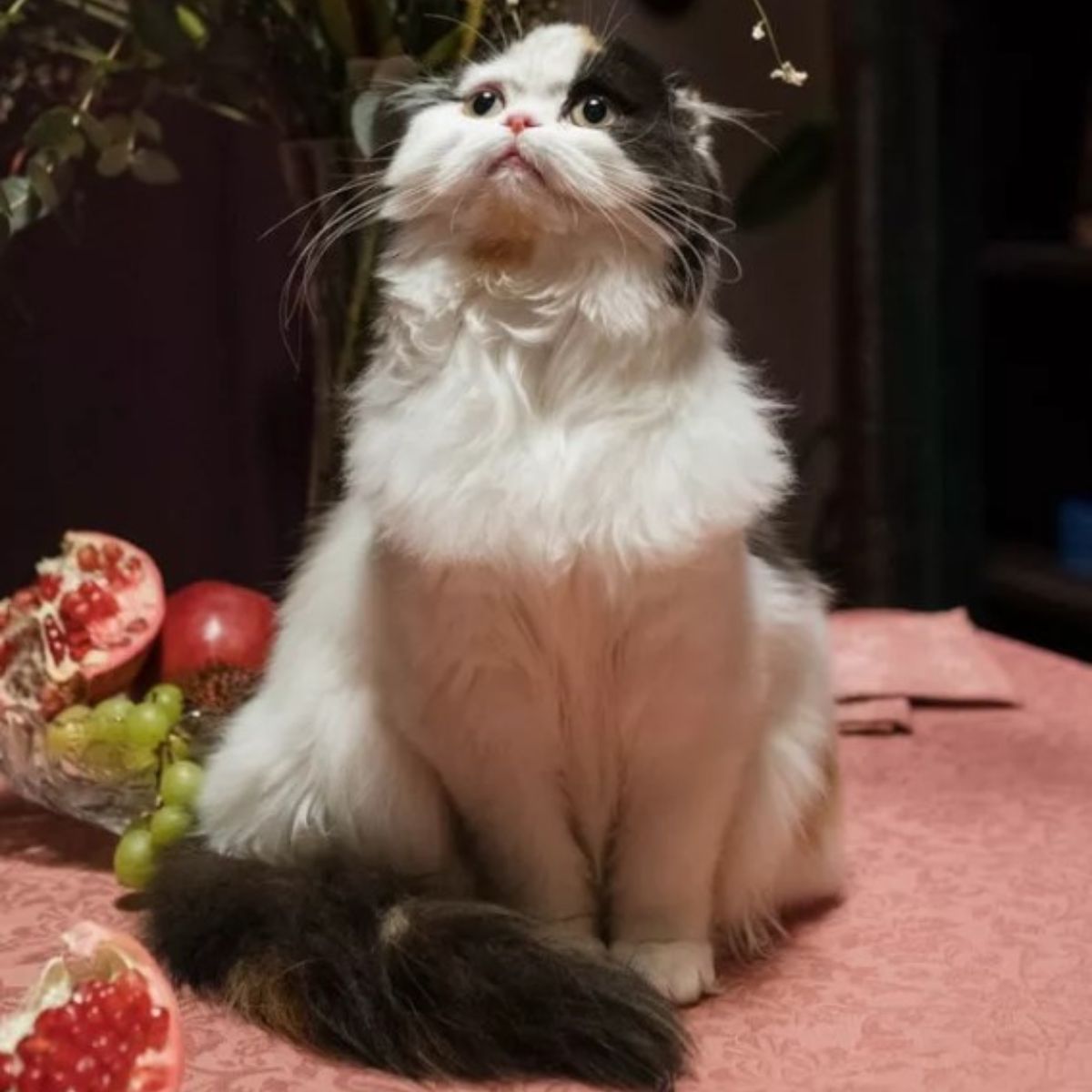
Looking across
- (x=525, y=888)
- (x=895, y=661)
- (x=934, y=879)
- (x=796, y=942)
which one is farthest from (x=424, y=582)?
(x=895, y=661)

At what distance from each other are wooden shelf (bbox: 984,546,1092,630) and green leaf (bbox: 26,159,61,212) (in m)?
1.56

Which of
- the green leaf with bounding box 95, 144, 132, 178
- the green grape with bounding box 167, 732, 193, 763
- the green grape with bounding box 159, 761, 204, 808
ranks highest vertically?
the green leaf with bounding box 95, 144, 132, 178

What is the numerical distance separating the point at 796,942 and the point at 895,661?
658 millimetres

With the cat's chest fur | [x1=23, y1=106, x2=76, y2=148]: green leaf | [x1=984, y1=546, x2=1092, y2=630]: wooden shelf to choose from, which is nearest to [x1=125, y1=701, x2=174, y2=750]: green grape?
the cat's chest fur

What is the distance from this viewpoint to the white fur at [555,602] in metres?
0.98

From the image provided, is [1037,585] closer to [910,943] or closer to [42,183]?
[910,943]

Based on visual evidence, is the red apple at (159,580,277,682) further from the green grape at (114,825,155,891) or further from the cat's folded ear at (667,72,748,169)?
the cat's folded ear at (667,72,748,169)

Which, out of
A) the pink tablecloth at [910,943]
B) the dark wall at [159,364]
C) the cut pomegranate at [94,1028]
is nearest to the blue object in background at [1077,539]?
the pink tablecloth at [910,943]

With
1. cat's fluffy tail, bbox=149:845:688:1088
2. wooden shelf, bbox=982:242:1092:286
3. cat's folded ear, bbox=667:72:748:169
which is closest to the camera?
cat's fluffy tail, bbox=149:845:688:1088

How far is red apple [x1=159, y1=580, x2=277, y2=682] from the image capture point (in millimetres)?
1417

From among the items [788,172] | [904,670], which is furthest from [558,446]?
[788,172]

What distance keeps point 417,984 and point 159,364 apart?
112 cm

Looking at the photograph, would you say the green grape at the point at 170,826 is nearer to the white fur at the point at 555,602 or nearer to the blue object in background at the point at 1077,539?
the white fur at the point at 555,602

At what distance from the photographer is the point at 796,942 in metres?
1.16
